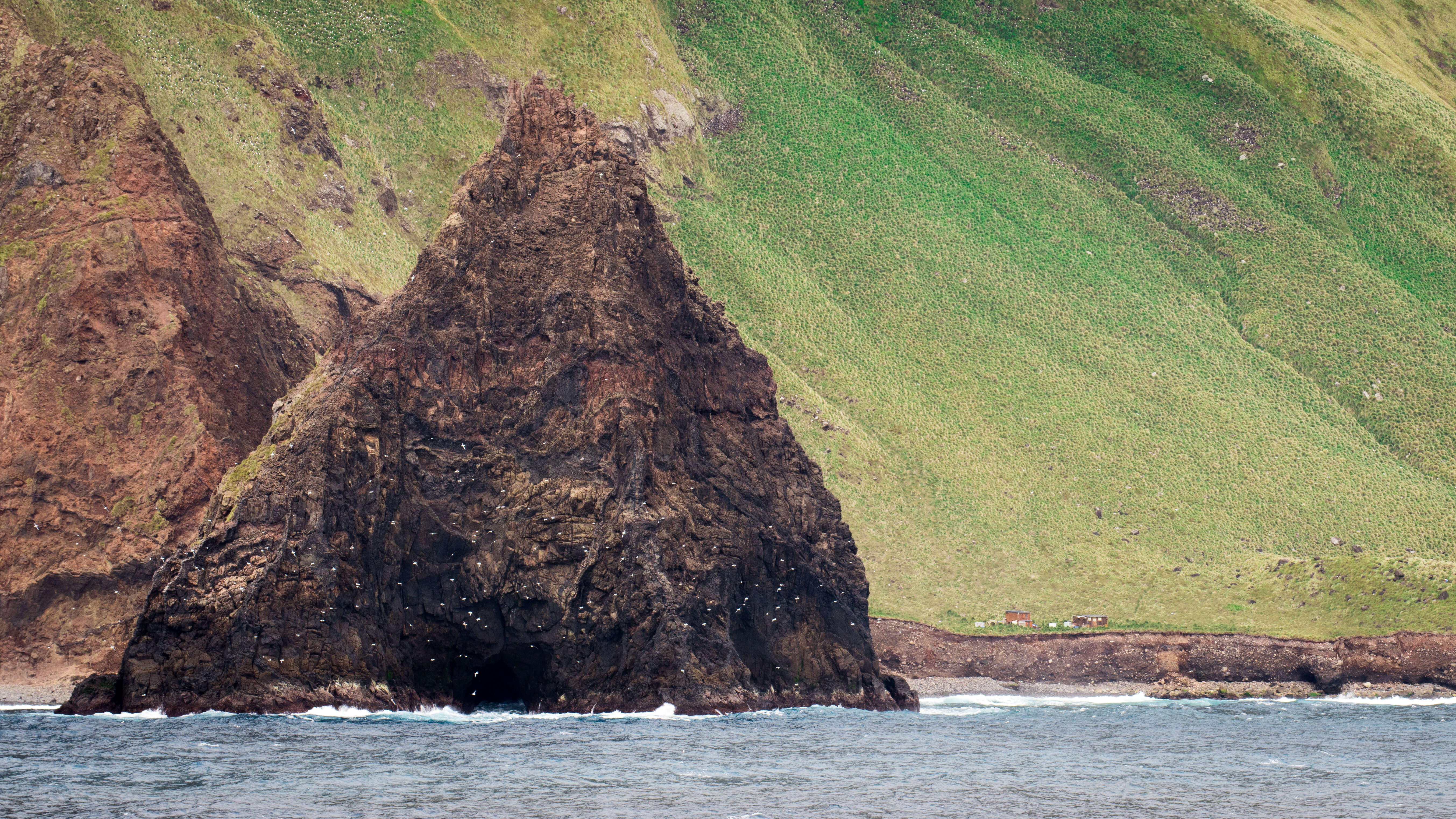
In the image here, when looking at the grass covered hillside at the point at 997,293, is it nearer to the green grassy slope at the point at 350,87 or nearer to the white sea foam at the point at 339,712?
the green grassy slope at the point at 350,87

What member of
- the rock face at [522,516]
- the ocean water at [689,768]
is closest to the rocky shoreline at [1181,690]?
the rock face at [522,516]

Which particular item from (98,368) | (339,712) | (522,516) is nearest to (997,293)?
(522,516)

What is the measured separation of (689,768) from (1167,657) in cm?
7633

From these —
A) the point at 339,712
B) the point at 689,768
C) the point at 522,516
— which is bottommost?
the point at 339,712

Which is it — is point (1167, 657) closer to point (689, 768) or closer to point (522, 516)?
point (522, 516)

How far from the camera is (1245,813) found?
48844 mm

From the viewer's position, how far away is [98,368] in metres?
85.6

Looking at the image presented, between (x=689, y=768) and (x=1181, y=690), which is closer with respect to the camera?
(x=689, y=768)

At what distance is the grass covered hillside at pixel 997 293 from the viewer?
136m

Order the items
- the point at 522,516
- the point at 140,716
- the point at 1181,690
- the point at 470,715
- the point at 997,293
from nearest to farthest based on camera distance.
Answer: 1. the point at 140,716
2. the point at 470,715
3. the point at 522,516
4. the point at 1181,690
5. the point at 997,293

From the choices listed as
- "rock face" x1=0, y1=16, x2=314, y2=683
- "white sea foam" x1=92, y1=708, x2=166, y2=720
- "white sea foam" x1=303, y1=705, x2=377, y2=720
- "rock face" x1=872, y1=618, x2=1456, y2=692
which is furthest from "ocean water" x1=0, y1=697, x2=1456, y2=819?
"rock face" x1=872, y1=618, x2=1456, y2=692

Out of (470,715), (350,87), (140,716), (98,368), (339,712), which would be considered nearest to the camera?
(140,716)

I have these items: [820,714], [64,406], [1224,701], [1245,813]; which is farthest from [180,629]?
[1224,701]

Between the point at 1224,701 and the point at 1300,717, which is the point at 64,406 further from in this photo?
the point at 1224,701
